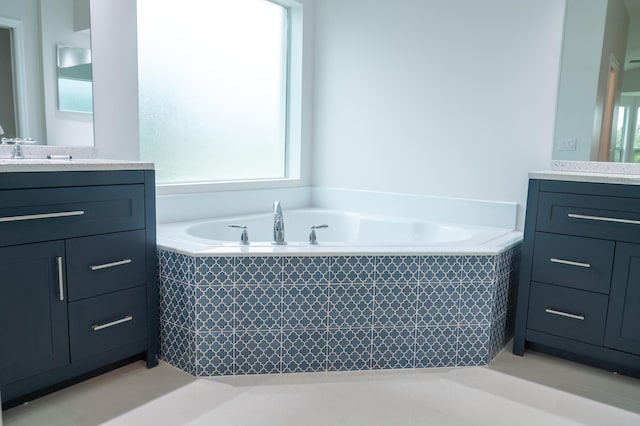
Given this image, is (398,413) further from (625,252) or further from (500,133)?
(500,133)

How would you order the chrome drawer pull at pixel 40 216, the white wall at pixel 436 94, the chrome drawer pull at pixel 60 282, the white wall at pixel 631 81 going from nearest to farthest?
the chrome drawer pull at pixel 40 216, the chrome drawer pull at pixel 60 282, the white wall at pixel 631 81, the white wall at pixel 436 94

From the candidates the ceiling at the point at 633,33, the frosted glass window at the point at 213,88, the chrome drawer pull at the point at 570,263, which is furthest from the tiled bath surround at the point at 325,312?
the ceiling at the point at 633,33

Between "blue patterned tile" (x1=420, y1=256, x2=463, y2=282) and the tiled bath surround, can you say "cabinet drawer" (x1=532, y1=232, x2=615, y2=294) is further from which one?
"blue patterned tile" (x1=420, y1=256, x2=463, y2=282)

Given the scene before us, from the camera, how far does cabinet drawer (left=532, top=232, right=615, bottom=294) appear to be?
2.12 m

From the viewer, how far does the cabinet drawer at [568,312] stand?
84.8 inches

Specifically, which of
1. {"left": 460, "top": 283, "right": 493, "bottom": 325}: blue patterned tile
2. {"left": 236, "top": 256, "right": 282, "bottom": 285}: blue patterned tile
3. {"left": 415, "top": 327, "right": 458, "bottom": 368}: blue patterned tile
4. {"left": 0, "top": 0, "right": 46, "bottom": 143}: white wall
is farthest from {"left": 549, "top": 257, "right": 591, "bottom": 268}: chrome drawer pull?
{"left": 0, "top": 0, "right": 46, "bottom": 143}: white wall

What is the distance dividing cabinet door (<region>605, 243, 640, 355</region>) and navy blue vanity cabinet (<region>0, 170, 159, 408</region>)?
2049 millimetres

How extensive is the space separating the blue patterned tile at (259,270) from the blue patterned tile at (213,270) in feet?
0.12

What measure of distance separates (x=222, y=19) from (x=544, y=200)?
7.45ft

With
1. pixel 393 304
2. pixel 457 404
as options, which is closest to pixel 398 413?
pixel 457 404

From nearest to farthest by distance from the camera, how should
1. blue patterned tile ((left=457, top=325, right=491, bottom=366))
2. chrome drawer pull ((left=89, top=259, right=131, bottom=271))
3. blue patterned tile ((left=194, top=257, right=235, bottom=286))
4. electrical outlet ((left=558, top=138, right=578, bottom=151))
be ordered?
chrome drawer pull ((left=89, top=259, right=131, bottom=271)) → blue patterned tile ((left=194, top=257, right=235, bottom=286)) → blue patterned tile ((left=457, top=325, right=491, bottom=366)) → electrical outlet ((left=558, top=138, right=578, bottom=151))

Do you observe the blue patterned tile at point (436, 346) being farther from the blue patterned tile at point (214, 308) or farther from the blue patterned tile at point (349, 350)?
the blue patterned tile at point (214, 308)

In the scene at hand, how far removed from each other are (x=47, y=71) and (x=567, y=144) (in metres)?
2.64

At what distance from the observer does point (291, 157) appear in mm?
3615
